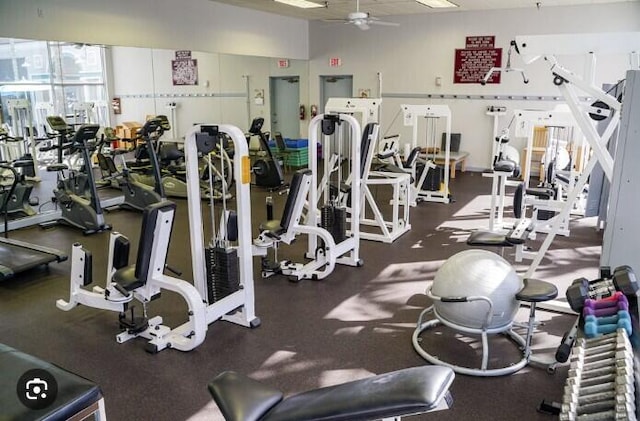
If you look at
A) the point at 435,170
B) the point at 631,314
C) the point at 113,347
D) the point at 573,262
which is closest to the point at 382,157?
the point at 435,170

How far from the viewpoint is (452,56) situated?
9602 mm

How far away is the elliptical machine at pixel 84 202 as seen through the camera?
580cm

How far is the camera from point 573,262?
4.84m

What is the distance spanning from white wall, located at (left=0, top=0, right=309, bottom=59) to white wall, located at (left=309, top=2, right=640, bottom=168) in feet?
3.91

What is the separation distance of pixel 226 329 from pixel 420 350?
4.48 feet

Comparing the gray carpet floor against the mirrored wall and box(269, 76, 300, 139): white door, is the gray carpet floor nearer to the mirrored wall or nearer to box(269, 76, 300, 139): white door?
the mirrored wall

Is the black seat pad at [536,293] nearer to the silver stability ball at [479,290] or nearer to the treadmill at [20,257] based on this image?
the silver stability ball at [479,290]

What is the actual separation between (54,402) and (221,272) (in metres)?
1.74

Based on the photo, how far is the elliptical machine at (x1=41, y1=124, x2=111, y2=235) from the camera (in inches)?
228

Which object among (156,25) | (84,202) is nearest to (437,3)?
(156,25)

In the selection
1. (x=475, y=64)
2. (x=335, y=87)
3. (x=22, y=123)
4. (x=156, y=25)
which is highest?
(x=156, y=25)

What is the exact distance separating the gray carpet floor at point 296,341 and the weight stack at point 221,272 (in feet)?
0.88

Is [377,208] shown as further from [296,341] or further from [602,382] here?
[602,382]

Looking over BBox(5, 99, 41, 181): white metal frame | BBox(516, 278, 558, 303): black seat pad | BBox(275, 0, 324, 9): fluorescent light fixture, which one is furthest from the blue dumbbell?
BBox(5, 99, 41, 181): white metal frame
